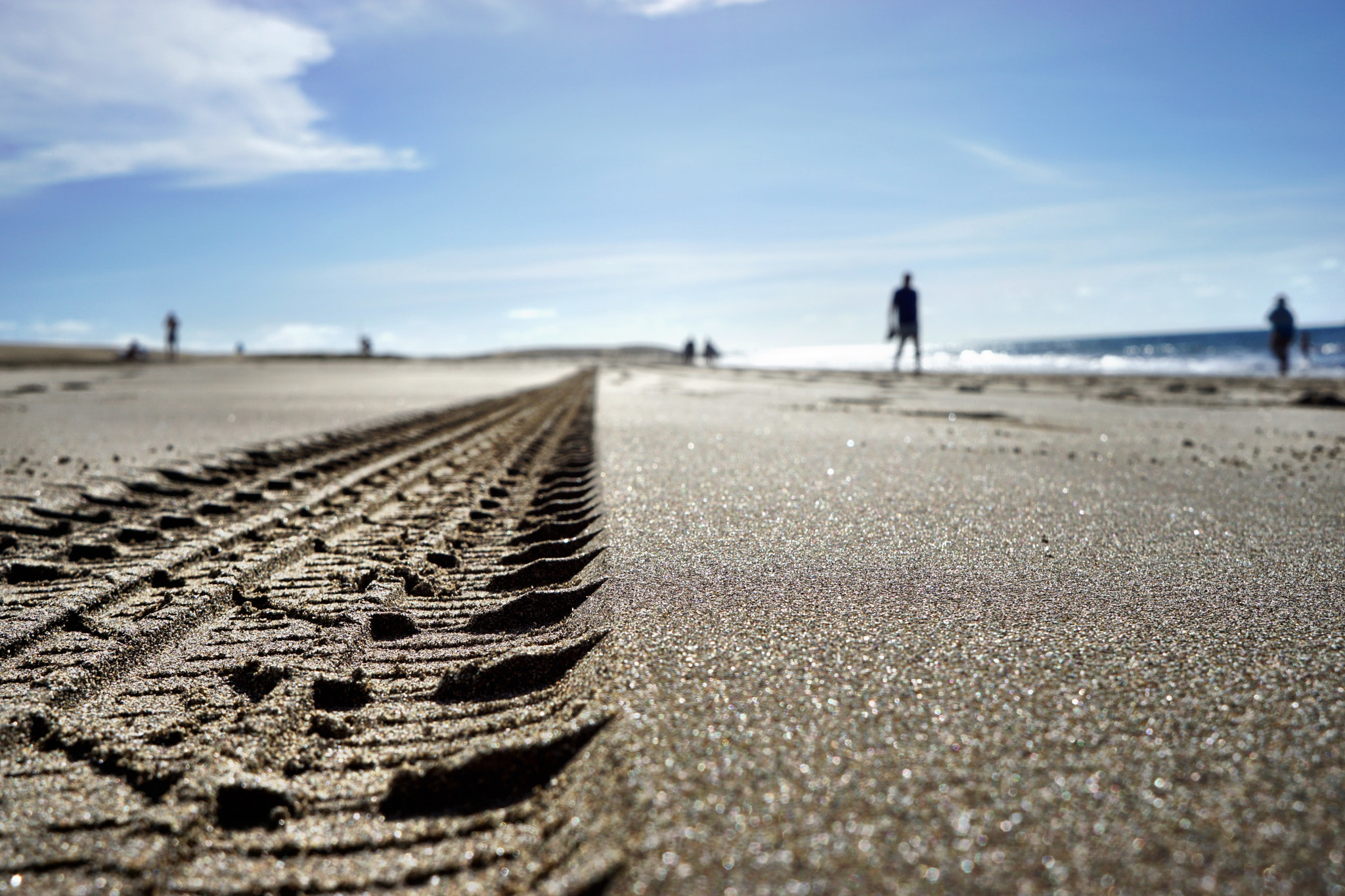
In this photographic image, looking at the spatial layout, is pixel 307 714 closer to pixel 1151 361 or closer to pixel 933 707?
pixel 933 707

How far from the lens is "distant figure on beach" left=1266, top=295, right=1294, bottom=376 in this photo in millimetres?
16156

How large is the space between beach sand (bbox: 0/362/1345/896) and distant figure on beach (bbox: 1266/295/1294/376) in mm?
16158

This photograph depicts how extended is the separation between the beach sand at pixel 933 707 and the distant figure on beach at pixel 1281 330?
1616cm

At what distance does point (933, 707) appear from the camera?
3.78 ft

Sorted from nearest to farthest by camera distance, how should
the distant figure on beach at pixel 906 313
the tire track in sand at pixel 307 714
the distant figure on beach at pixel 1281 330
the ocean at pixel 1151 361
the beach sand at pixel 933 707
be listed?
the beach sand at pixel 933 707 < the tire track in sand at pixel 307 714 < the distant figure on beach at pixel 906 313 < the distant figure on beach at pixel 1281 330 < the ocean at pixel 1151 361

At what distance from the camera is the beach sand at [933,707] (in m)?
0.84

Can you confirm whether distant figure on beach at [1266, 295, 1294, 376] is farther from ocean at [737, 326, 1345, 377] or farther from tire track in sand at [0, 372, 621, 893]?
tire track in sand at [0, 372, 621, 893]

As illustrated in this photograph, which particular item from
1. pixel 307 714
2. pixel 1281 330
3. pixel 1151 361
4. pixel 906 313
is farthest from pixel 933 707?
pixel 1151 361

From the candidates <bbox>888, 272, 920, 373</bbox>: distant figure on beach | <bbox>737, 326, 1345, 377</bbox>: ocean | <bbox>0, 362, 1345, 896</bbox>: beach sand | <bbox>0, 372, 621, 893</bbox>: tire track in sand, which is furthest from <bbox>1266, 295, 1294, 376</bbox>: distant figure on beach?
<bbox>0, 372, 621, 893</bbox>: tire track in sand

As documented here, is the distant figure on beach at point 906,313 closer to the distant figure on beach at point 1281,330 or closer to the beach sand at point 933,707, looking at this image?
the distant figure on beach at point 1281,330

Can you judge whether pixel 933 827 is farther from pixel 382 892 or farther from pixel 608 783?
pixel 382 892

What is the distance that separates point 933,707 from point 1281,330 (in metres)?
19.5

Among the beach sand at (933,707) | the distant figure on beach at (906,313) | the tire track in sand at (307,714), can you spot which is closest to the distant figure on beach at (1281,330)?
the distant figure on beach at (906,313)

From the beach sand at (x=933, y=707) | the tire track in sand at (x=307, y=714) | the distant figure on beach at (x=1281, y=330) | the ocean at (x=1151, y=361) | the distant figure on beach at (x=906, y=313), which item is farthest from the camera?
the ocean at (x=1151, y=361)
